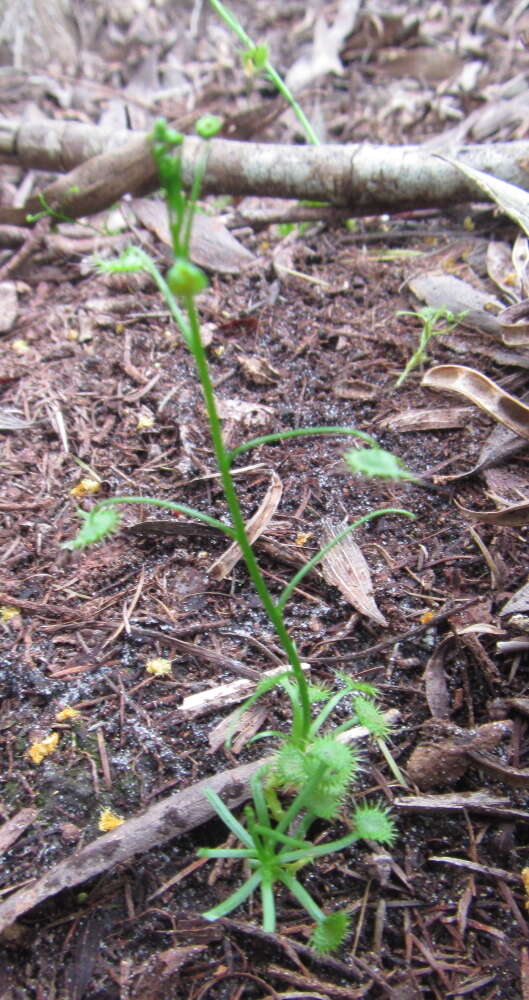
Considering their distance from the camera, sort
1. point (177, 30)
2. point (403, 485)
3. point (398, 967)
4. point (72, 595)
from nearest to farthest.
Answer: point (398, 967) < point (72, 595) < point (403, 485) < point (177, 30)

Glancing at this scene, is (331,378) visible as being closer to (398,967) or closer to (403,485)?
(403,485)

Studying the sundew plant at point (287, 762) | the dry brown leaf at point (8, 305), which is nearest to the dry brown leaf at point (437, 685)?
the sundew plant at point (287, 762)

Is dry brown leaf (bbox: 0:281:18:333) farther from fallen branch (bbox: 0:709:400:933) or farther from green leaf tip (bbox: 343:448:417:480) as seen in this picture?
green leaf tip (bbox: 343:448:417:480)

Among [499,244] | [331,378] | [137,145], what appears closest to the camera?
[331,378]

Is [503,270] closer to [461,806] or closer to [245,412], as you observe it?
[245,412]

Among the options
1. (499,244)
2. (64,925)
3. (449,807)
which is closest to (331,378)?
(499,244)

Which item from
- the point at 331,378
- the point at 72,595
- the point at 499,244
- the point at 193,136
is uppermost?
the point at 193,136

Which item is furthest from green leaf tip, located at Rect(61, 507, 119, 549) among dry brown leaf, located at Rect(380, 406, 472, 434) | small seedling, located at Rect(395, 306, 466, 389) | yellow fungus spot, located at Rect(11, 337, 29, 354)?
yellow fungus spot, located at Rect(11, 337, 29, 354)

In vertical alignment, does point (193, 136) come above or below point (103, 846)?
above
